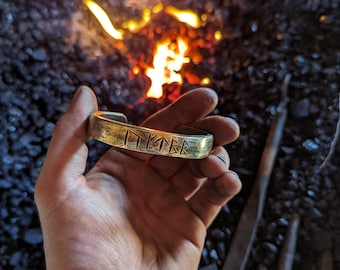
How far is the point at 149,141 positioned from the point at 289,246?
1.16ft

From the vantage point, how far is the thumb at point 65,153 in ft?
1.94

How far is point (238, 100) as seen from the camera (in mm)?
903

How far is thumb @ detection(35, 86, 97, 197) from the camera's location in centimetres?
59

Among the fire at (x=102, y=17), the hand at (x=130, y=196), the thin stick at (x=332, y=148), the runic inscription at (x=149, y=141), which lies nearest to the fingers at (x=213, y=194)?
the hand at (x=130, y=196)

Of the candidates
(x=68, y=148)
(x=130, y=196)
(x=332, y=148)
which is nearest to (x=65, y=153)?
(x=68, y=148)

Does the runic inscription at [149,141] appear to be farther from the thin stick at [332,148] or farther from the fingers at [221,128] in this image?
the thin stick at [332,148]

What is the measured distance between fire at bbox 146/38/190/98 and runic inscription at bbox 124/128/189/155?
313 millimetres

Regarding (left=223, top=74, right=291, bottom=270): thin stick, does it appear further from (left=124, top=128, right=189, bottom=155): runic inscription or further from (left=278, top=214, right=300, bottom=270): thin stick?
(left=124, top=128, right=189, bottom=155): runic inscription

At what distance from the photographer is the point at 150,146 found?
591mm

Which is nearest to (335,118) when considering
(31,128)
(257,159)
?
(257,159)

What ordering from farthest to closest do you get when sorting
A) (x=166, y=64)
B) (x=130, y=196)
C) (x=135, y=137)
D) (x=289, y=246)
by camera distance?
(x=166, y=64), (x=289, y=246), (x=130, y=196), (x=135, y=137)

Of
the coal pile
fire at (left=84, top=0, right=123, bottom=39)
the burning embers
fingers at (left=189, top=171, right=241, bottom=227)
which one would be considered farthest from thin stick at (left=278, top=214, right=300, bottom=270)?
fire at (left=84, top=0, right=123, bottom=39)

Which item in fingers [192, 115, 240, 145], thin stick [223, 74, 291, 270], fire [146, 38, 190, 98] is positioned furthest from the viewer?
fire [146, 38, 190, 98]

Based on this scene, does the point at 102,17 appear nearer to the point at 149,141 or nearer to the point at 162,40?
the point at 162,40
